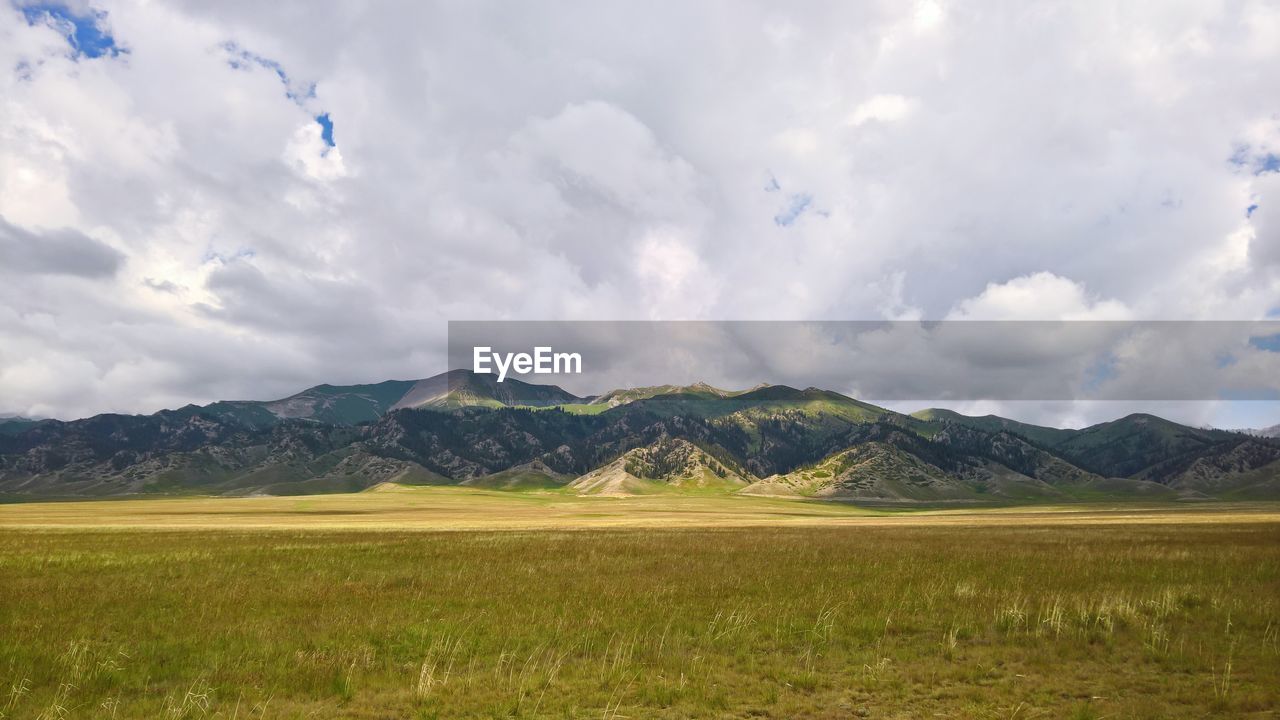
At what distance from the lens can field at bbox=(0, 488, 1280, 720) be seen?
14.7m

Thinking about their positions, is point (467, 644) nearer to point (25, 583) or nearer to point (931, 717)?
point (931, 717)

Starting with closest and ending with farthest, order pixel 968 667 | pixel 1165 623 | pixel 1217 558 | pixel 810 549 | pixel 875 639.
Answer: pixel 968 667 → pixel 875 639 → pixel 1165 623 → pixel 1217 558 → pixel 810 549

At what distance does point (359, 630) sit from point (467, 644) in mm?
3946

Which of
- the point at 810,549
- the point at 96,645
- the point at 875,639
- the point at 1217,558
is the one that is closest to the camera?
the point at 96,645

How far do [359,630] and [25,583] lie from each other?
2033cm

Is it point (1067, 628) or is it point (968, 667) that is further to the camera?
point (1067, 628)

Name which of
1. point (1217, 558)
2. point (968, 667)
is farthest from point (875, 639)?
point (1217, 558)

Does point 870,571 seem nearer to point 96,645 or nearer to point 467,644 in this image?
point 467,644

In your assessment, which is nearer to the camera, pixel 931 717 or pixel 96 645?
pixel 931 717

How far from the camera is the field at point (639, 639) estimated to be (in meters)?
14.7

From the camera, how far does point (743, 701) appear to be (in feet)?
48.8

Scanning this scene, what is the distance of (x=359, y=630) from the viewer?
68.7ft

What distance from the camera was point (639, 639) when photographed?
20.1m

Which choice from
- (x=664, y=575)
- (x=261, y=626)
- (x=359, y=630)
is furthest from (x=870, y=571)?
(x=261, y=626)
